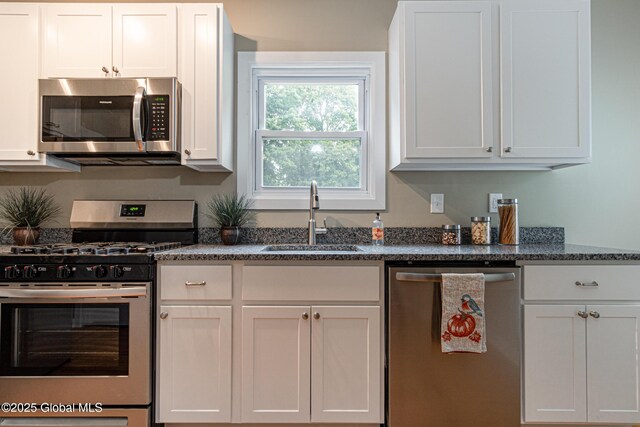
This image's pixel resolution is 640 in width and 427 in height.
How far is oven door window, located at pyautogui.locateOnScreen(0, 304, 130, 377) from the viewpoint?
173 cm

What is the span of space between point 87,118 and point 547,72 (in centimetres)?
245

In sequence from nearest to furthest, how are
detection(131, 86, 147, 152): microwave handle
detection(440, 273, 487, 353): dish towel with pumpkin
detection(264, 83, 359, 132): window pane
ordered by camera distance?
detection(440, 273, 487, 353): dish towel with pumpkin
detection(131, 86, 147, 152): microwave handle
detection(264, 83, 359, 132): window pane

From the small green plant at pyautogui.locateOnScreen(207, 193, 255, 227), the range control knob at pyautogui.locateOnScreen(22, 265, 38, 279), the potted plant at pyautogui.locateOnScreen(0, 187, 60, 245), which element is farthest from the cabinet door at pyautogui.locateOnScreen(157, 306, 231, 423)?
the potted plant at pyautogui.locateOnScreen(0, 187, 60, 245)

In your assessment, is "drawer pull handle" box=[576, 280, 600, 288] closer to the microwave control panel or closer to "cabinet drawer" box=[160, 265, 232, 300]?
"cabinet drawer" box=[160, 265, 232, 300]

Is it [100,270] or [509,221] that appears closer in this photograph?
[100,270]

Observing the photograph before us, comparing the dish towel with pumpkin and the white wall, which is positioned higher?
the white wall

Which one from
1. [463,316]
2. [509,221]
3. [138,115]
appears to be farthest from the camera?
[509,221]

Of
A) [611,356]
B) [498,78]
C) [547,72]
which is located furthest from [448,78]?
[611,356]

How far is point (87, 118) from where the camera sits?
2062 mm

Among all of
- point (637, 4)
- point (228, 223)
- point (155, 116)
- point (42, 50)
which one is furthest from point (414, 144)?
point (42, 50)

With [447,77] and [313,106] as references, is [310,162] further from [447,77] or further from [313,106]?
[447,77]

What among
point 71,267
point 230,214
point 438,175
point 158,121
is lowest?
point 71,267

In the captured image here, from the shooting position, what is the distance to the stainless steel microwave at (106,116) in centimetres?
204

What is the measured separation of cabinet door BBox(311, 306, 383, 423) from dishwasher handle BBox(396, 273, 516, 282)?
257 mm
